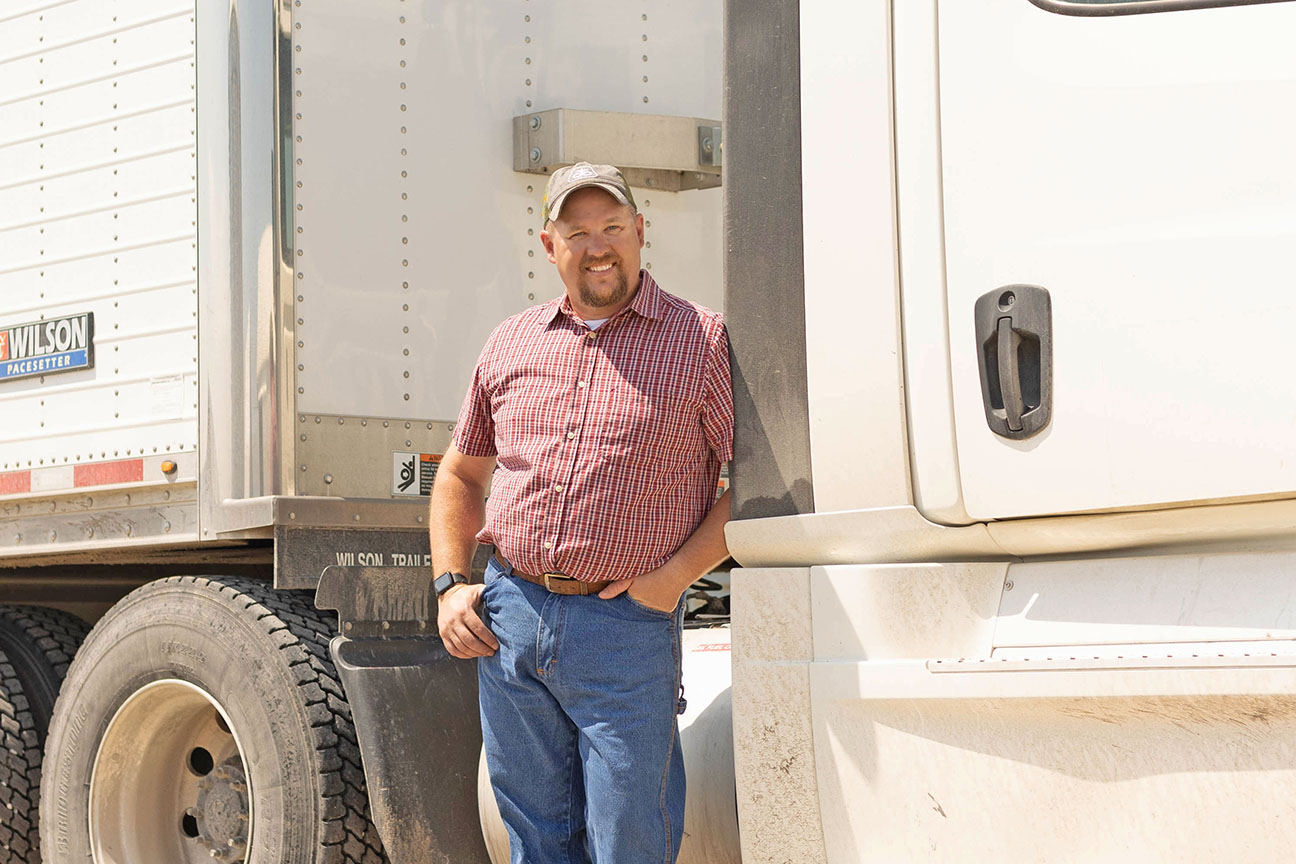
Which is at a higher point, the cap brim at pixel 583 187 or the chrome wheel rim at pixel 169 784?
the cap brim at pixel 583 187

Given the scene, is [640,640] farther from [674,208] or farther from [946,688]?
[674,208]

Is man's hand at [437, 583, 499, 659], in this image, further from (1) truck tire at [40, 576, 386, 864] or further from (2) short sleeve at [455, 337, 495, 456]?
(1) truck tire at [40, 576, 386, 864]

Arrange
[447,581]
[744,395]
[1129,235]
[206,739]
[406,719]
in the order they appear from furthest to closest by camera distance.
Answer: [206,739], [406,719], [447,581], [744,395], [1129,235]

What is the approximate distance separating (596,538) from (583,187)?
2.38 ft

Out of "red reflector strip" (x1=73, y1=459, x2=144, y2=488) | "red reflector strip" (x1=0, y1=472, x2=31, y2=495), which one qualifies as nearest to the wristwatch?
"red reflector strip" (x1=73, y1=459, x2=144, y2=488)

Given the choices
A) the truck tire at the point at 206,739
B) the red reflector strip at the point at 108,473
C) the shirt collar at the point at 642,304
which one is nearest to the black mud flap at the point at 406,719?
the truck tire at the point at 206,739

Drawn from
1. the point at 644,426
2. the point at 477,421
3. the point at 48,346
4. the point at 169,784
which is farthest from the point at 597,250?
the point at 169,784

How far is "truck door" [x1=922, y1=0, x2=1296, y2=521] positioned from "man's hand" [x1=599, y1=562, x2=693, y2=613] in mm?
718

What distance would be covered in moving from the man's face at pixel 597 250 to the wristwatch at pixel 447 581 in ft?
2.19

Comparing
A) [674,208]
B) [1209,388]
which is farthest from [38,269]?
[1209,388]

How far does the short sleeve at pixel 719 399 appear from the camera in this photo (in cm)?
321

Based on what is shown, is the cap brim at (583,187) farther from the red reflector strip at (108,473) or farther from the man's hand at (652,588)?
the red reflector strip at (108,473)

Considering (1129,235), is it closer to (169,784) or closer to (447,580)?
(447,580)

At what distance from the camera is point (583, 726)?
329 centimetres
